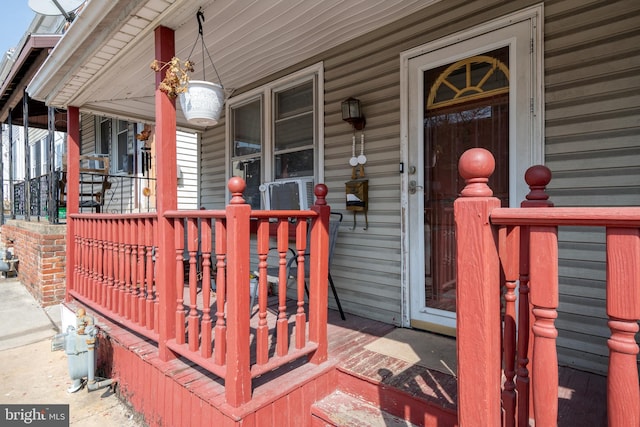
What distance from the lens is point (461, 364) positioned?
101cm

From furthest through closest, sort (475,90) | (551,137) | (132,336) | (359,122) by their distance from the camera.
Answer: (359,122) → (132,336) → (475,90) → (551,137)

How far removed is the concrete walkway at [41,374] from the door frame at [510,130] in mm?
2128

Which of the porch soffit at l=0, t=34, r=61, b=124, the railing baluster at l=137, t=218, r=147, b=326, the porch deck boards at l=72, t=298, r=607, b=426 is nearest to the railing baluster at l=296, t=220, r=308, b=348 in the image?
the porch deck boards at l=72, t=298, r=607, b=426

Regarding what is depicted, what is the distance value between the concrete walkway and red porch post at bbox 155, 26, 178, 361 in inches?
29.3

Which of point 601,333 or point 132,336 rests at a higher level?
point 601,333

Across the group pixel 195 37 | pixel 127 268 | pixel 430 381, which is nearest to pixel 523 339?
pixel 430 381

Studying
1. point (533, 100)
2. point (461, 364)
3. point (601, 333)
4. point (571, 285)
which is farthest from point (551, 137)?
point (461, 364)

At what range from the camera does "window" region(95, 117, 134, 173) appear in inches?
267

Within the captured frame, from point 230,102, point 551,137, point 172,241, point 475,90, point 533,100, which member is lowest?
point 172,241

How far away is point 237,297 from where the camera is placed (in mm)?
1599

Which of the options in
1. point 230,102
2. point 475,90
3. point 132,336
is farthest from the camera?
point 230,102

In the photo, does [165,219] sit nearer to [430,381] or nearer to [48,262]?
[430,381]

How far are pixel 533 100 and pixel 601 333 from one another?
1.38 metres

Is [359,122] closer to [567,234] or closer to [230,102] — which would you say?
[567,234]
